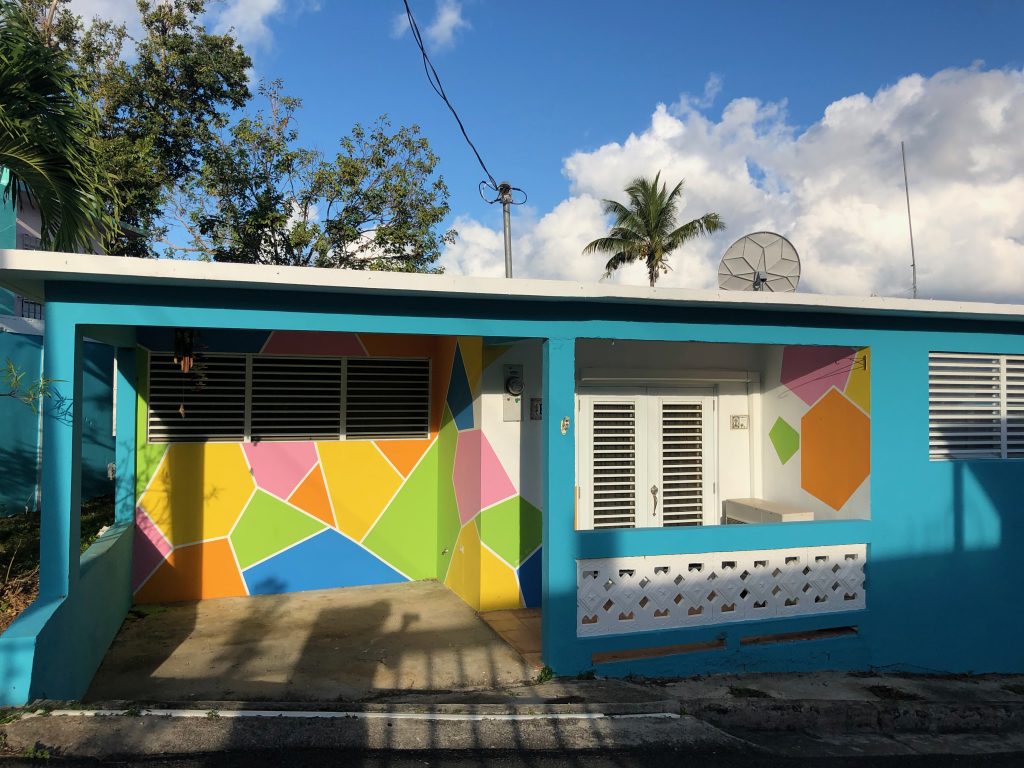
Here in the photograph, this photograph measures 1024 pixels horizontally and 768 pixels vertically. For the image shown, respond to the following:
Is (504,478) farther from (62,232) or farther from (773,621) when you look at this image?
(62,232)

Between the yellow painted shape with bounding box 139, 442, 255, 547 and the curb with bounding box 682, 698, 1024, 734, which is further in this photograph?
the yellow painted shape with bounding box 139, 442, 255, 547

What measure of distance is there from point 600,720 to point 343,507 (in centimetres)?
417

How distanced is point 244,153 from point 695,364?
37.1 ft

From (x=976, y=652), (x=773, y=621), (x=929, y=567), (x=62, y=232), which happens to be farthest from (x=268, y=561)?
(x=976, y=652)

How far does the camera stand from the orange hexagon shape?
6345 mm

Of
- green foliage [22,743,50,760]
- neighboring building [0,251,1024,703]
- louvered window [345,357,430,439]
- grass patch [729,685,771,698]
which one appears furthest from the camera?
louvered window [345,357,430,439]

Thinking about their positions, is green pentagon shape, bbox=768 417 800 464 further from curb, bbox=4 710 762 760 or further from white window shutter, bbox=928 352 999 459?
curb, bbox=4 710 762 760

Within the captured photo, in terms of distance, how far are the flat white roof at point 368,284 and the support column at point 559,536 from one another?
1.90 feet

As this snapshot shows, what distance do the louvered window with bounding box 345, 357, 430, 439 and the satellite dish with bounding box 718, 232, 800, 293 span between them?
3.31m

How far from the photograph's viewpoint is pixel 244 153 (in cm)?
1503

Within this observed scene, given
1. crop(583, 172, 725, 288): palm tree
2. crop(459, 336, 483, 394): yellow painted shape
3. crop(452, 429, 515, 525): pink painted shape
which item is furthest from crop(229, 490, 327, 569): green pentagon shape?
crop(583, 172, 725, 288): palm tree

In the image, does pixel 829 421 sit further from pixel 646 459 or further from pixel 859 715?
pixel 859 715

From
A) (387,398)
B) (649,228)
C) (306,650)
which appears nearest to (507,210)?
(387,398)

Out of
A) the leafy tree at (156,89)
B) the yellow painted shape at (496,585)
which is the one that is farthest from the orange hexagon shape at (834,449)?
the leafy tree at (156,89)
